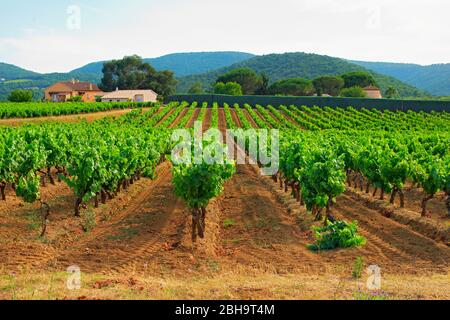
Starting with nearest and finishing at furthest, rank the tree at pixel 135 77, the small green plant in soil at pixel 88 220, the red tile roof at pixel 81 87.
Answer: the small green plant in soil at pixel 88 220
the red tile roof at pixel 81 87
the tree at pixel 135 77

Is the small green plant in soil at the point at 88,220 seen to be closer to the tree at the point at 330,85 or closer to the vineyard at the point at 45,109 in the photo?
the vineyard at the point at 45,109

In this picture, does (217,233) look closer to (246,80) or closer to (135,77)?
(246,80)

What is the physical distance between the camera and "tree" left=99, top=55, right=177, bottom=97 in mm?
137625

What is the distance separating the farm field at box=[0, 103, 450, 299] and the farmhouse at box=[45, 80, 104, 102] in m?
104

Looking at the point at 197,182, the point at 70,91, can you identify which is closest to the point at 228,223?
the point at 197,182

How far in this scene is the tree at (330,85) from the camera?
139m

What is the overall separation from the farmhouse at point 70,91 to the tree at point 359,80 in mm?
73232

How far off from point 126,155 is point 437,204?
14305 mm

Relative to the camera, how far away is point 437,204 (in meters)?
21.5

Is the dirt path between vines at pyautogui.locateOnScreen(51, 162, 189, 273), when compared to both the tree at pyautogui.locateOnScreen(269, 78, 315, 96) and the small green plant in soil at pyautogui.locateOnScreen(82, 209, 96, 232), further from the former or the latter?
the tree at pyautogui.locateOnScreen(269, 78, 315, 96)

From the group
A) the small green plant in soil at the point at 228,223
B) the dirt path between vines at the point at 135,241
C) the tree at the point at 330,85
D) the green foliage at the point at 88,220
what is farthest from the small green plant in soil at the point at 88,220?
the tree at the point at 330,85

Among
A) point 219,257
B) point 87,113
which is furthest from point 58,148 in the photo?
point 87,113

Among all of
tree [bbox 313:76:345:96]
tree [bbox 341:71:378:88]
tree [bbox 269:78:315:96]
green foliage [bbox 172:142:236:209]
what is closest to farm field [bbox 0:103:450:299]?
green foliage [bbox 172:142:236:209]
